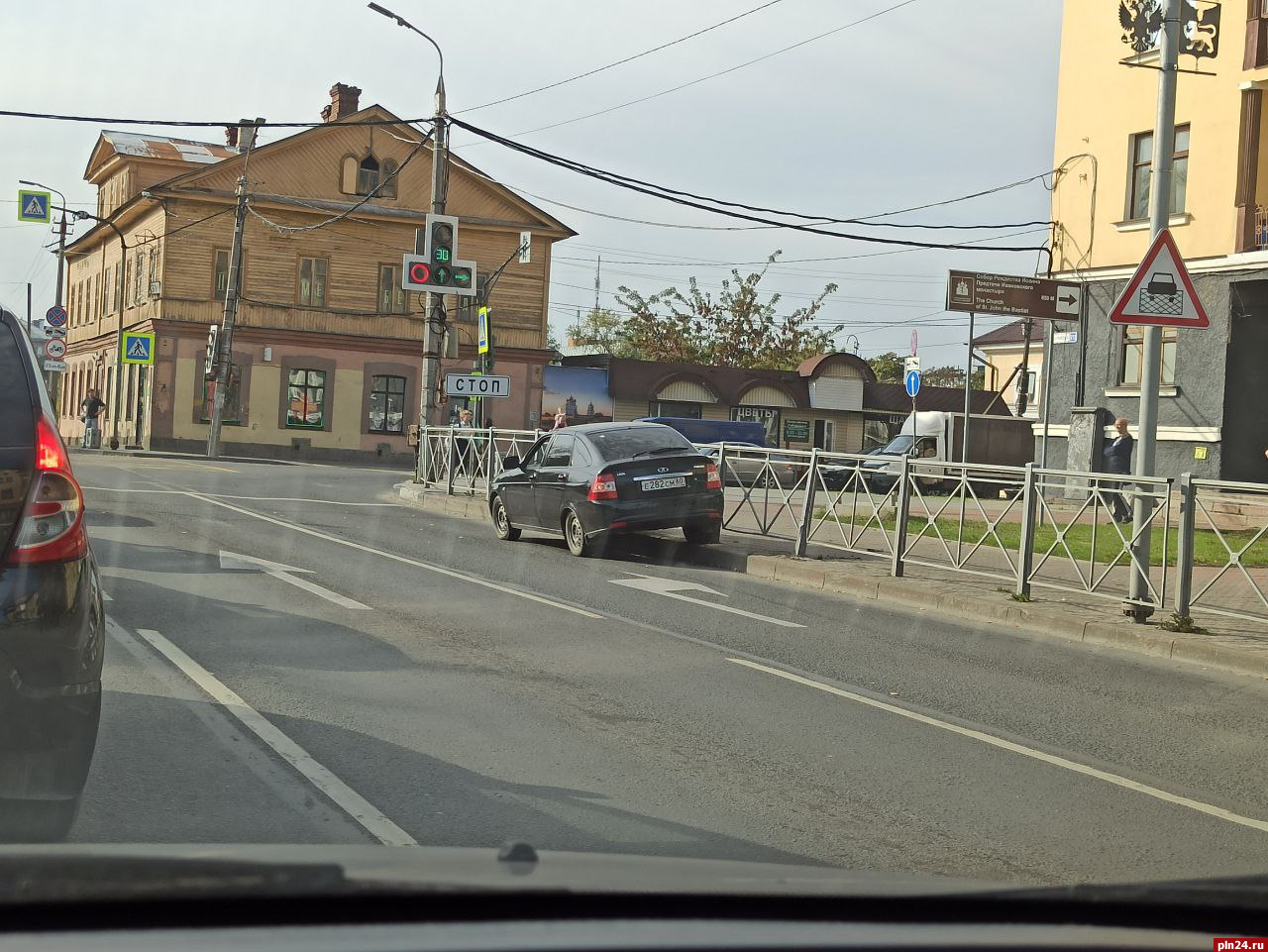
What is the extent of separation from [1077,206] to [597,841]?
25.4 metres

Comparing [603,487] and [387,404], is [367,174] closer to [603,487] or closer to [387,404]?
[387,404]

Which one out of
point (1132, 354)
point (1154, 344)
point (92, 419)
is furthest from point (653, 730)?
point (92, 419)

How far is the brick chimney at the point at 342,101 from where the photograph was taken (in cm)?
5328

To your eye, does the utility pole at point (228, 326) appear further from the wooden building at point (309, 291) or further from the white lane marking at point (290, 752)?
the white lane marking at point (290, 752)

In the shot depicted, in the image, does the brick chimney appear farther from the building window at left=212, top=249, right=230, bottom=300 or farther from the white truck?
the white truck

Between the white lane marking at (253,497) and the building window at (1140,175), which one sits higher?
the building window at (1140,175)

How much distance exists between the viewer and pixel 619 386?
51062mm

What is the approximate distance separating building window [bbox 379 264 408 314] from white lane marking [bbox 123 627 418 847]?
41619mm

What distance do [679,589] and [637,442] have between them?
3.71 metres

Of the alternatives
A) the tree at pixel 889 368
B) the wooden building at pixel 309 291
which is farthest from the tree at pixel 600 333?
the wooden building at pixel 309 291

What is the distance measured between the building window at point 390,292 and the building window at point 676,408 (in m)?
10.2

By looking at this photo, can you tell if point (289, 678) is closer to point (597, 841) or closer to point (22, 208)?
point (597, 841)

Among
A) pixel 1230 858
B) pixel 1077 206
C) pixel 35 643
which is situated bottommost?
pixel 1230 858

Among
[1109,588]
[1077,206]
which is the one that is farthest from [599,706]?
[1077,206]
